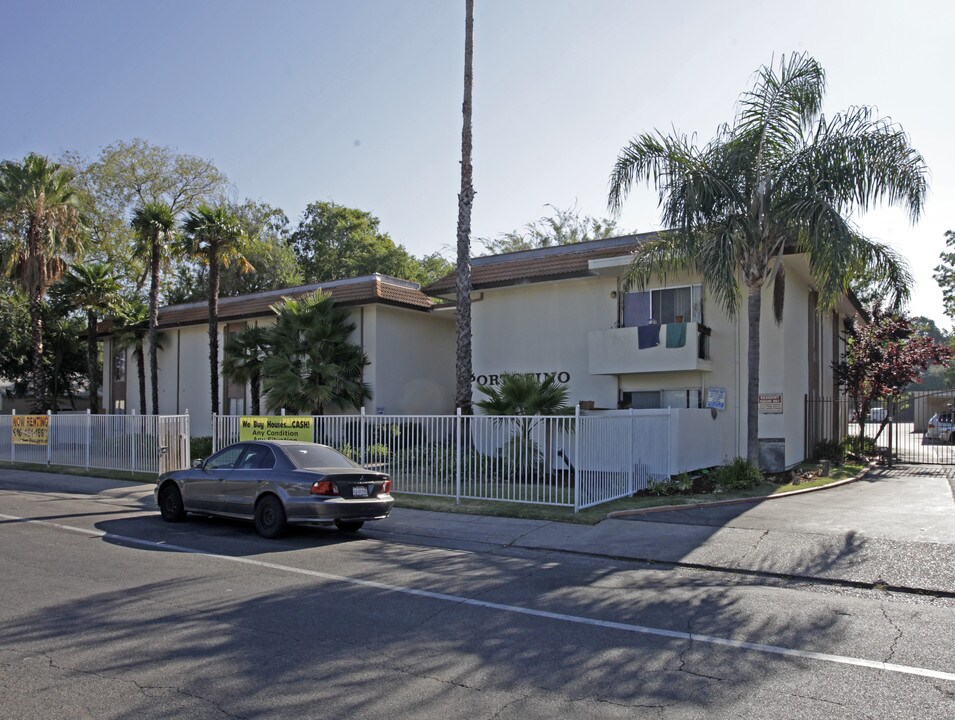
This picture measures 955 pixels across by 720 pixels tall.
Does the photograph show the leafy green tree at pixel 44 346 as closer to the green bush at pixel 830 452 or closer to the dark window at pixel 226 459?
the dark window at pixel 226 459

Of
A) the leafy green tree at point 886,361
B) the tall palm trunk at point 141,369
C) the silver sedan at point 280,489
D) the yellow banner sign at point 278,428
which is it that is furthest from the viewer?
the tall palm trunk at point 141,369

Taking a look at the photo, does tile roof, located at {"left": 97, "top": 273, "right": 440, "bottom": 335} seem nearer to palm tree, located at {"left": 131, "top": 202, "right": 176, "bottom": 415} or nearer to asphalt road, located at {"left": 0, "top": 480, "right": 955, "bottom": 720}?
palm tree, located at {"left": 131, "top": 202, "right": 176, "bottom": 415}

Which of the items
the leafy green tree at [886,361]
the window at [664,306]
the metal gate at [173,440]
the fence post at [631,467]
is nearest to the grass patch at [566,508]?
the fence post at [631,467]

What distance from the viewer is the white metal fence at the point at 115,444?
18562mm

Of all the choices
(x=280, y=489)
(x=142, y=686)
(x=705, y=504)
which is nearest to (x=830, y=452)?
(x=705, y=504)

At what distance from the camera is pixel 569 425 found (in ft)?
40.1

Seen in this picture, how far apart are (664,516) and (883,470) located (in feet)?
38.6

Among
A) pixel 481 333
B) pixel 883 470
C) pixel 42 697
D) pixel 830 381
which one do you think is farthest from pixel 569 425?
pixel 830 381

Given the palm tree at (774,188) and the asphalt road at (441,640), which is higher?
the palm tree at (774,188)

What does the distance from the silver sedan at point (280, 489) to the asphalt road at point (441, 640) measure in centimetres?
101

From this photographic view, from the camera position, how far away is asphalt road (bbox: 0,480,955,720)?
184 inches

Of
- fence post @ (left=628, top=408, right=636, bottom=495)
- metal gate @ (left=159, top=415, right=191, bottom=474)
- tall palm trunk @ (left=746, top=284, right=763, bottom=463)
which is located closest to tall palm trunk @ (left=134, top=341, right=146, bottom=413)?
metal gate @ (left=159, top=415, right=191, bottom=474)

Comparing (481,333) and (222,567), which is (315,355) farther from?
(222,567)

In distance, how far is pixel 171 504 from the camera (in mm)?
12266
